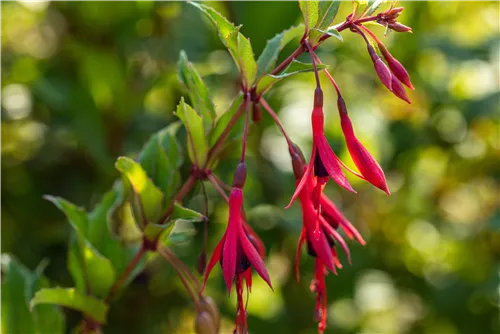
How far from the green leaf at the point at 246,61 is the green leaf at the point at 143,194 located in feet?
0.63

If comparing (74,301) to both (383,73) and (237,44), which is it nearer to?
(237,44)

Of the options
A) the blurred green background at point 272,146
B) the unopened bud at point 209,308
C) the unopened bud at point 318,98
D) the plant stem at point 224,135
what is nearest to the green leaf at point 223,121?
the plant stem at point 224,135

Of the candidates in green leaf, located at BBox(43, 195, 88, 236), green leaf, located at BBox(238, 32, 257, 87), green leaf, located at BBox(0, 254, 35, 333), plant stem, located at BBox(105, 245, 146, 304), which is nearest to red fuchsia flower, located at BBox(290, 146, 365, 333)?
green leaf, located at BBox(238, 32, 257, 87)

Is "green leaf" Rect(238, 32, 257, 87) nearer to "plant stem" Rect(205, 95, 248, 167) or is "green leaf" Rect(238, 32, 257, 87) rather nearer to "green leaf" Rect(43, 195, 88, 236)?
"plant stem" Rect(205, 95, 248, 167)

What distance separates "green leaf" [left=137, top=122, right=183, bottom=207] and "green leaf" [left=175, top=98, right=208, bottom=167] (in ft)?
0.28

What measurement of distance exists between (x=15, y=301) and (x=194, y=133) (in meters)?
0.43

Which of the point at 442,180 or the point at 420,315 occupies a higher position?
the point at 442,180

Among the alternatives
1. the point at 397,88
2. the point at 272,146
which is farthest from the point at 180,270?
the point at 272,146

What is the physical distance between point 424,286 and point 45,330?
1.04 m

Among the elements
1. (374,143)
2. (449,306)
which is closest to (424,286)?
(449,306)

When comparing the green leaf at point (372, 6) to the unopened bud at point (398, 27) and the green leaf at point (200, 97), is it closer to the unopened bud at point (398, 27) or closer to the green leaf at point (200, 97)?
the unopened bud at point (398, 27)

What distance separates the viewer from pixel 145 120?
5.24 ft

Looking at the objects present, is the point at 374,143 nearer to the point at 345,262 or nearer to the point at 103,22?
the point at 345,262

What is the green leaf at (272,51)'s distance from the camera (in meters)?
0.85
